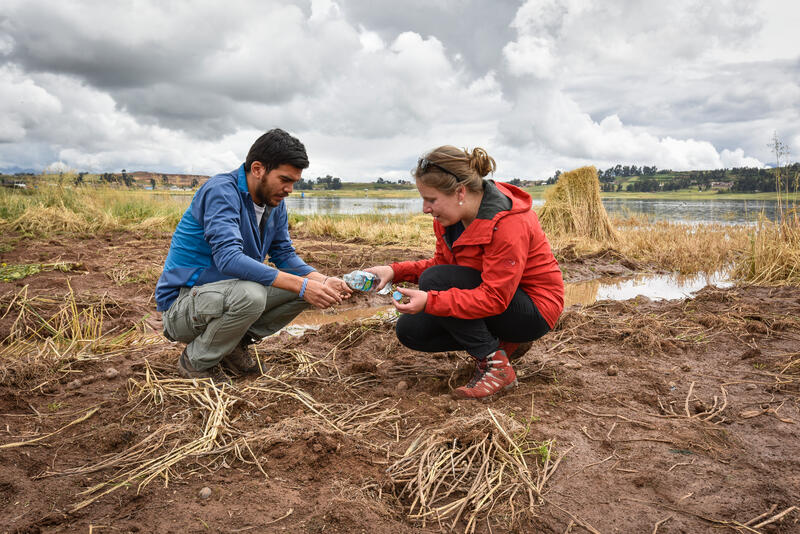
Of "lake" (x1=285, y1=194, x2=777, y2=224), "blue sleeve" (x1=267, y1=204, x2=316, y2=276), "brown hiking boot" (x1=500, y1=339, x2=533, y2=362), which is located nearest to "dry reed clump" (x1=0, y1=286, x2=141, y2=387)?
"blue sleeve" (x1=267, y1=204, x2=316, y2=276)

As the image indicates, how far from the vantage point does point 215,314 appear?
2912mm

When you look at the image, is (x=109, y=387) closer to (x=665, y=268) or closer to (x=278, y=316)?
(x=278, y=316)

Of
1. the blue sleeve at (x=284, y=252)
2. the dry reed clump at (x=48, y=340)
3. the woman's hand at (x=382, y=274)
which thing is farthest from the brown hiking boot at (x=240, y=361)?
the woman's hand at (x=382, y=274)

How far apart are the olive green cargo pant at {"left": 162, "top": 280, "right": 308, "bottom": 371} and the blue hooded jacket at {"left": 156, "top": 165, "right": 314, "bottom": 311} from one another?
0.09 m

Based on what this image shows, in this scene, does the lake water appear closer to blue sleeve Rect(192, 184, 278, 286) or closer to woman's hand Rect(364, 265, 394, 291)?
woman's hand Rect(364, 265, 394, 291)

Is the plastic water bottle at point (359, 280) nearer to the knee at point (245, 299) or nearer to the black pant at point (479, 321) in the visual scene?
the black pant at point (479, 321)

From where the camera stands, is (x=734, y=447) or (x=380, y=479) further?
(x=734, y=447)

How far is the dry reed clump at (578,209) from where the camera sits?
11.4 metres

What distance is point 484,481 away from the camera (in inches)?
79.0

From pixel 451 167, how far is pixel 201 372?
1945 millimetres

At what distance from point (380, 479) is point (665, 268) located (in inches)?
331

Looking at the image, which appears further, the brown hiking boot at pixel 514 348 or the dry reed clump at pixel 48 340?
the brown hiking boot at pixel 514 348

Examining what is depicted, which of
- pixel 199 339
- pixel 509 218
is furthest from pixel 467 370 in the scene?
pixel 199 339

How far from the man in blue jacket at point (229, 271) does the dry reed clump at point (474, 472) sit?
3.64 feet
